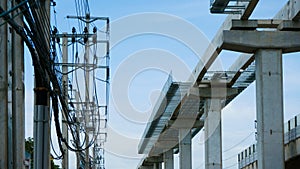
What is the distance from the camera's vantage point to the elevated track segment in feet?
91.9

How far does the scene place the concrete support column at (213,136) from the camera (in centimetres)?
4116

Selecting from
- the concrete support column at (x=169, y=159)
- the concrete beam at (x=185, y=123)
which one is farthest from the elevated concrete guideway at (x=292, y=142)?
the concrete support column at (x=169, y=159)

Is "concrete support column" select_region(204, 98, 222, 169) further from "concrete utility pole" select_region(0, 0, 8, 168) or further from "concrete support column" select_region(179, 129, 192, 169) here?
"concrete utility pole" select_region(0, 0, 8, 168)

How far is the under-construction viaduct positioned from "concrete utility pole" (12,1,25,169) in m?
0.01

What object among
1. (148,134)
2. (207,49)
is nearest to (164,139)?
(148,134)

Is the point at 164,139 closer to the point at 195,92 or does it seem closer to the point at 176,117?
the point at 176,117

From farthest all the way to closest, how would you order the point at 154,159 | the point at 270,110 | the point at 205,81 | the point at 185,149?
1. the point at 154,159
2. the point at 185,149
3. the point at 205,81
4. the point at 270,110

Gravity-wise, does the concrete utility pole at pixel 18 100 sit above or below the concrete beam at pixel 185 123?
below

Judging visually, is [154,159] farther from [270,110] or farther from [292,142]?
[270,110]

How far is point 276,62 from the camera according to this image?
2878 cm

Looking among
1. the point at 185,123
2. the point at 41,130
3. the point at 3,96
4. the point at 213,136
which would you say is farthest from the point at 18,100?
the point at 185,123

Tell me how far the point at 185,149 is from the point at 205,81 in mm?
15540

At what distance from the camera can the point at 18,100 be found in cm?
942

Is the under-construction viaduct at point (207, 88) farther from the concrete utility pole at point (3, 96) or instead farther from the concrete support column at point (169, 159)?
the concrete support column at point (169, 159)
